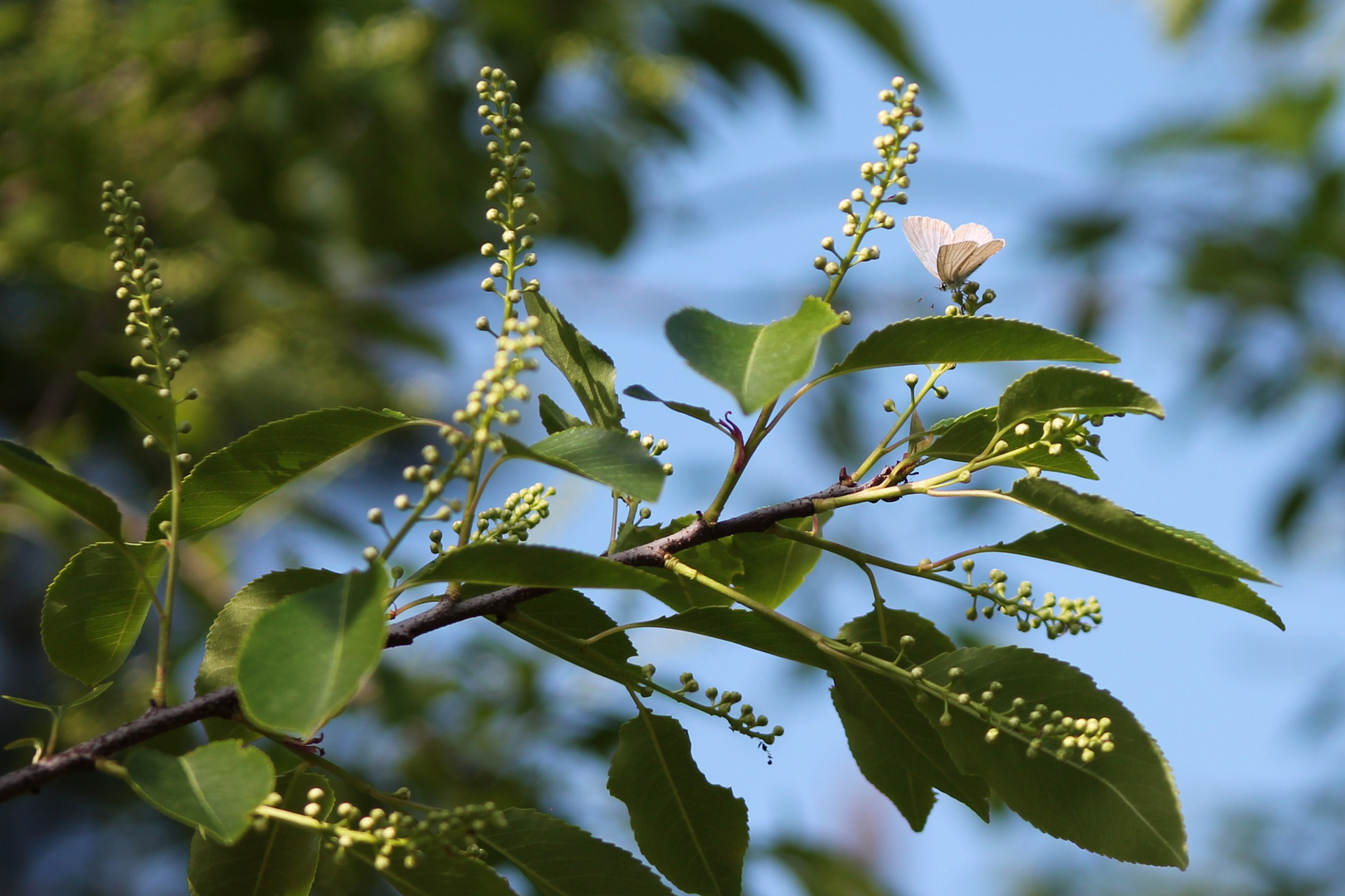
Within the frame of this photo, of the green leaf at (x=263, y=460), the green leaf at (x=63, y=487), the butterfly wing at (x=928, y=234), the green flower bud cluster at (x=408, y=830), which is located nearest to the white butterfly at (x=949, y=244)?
the butterfly wing at (x=928, y=234)

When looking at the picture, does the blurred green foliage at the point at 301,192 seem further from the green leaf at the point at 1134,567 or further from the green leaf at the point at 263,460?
the green leaf at the point at 1134,567

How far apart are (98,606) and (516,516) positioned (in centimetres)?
36

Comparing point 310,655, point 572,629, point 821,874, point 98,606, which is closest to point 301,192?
point 821,874

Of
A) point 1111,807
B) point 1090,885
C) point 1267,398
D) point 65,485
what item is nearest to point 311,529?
A: point 65,485

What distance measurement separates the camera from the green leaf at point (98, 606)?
92cm

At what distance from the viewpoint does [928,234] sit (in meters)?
0.91

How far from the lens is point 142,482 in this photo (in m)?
4.11

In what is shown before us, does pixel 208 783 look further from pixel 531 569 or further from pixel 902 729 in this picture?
pixel 902 729

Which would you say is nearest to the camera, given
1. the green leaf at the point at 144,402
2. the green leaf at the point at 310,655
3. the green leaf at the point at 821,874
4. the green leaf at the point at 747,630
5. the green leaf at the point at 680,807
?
the green leaf at the point at 310,655

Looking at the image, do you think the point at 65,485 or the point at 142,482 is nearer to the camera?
the point at 65,485

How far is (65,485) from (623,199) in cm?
286

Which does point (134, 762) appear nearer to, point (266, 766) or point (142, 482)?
point (266, 766)

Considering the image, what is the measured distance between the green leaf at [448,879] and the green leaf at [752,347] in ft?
1.37

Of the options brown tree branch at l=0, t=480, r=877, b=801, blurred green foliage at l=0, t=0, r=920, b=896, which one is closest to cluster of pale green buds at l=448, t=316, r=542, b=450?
brown tree branch at l=0, t=480, r=877, b=801
